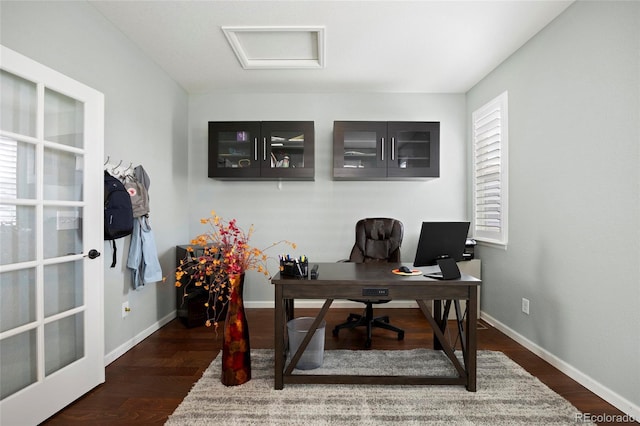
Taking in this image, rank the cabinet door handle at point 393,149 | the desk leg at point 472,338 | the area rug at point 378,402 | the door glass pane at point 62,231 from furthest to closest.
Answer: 1. the cabinet door handle at point 393,149
2. the desk leg at point 472,338
3. the door glass pane at point 62,231
4. the area rug at point 378,402

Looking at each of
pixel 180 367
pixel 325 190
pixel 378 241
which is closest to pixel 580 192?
pixel 378 241

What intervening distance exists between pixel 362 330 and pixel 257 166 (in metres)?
2.13

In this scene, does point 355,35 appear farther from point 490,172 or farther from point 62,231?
point 62,231

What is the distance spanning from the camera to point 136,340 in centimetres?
294

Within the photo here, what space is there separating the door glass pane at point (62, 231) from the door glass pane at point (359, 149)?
102 inches

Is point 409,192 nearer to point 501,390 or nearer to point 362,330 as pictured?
point 362,330

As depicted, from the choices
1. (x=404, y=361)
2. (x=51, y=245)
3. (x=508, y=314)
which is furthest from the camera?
(x=508, y=314)

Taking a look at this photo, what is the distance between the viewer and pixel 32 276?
183 centimetres

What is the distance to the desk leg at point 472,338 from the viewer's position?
6.80 ft

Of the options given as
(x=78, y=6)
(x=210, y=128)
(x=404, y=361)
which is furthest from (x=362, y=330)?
(x=78, y=6)

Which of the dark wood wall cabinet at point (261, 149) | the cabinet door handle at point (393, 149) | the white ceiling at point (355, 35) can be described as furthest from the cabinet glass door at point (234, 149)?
the cabinet door handle at point (393, 149)

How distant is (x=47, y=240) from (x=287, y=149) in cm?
241

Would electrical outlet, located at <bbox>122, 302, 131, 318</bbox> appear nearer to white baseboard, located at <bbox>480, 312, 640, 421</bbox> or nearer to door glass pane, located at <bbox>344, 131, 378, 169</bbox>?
door glass pane, located at <bbox>344, 131, 378, 169</bbox>

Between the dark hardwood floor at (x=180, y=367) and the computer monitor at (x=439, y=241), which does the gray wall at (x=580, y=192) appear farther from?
the computer monitor at (x=439, y=241)
